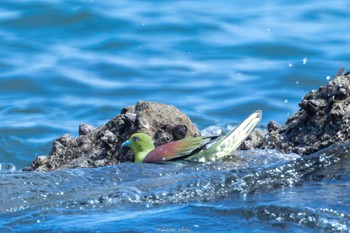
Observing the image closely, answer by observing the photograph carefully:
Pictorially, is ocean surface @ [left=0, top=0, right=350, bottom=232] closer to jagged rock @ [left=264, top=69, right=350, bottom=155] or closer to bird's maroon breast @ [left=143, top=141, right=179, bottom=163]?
bird's maroon breast @ [left=143, top=141, right=179, bottom=163]

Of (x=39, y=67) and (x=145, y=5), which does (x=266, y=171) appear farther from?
(x=145, y=5)

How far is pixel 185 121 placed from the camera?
597cm

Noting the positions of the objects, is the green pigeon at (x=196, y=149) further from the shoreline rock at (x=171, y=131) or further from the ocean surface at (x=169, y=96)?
the shoreline rock at (x=171, y=131)

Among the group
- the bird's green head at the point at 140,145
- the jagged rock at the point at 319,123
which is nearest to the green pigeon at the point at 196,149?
the bird's green head at the point at 140,145

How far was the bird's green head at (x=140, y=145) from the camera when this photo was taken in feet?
17.8

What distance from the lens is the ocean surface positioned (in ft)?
13.3

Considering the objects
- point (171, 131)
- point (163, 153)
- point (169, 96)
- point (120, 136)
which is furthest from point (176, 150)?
point (169, 96)

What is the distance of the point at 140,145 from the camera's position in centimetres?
549

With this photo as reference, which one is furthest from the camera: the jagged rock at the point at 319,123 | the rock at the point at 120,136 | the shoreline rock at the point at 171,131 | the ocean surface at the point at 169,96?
the rock at the point at 120,136

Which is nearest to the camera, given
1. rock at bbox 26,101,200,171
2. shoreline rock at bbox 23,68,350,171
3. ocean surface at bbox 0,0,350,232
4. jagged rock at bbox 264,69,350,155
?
ocean surface at bbox 0,0,350,232

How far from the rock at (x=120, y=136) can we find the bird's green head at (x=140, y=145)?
261 mm

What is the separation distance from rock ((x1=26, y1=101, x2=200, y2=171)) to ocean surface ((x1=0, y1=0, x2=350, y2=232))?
2.20 ft

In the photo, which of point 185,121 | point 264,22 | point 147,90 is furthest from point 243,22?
point 185,121

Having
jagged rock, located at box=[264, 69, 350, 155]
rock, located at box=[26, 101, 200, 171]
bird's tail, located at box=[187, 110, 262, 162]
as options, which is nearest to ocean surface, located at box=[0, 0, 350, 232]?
bird's tail, located at box=[187, 110, 262, 162]
